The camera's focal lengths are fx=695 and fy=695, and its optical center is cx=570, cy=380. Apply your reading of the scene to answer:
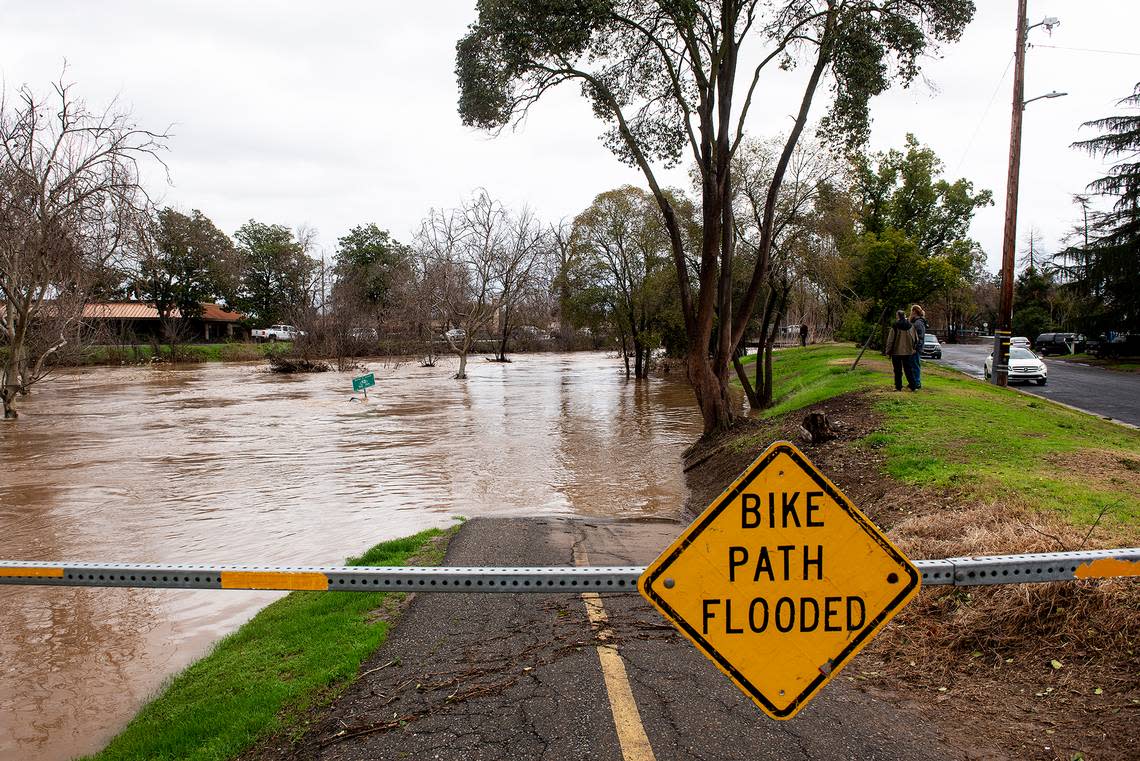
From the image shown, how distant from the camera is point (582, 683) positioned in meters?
3.99

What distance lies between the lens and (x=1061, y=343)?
45406 mm

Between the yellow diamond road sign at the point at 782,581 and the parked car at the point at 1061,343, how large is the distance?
52.2 metres

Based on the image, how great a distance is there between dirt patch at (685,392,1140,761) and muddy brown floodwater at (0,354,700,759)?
510 cm

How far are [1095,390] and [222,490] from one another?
2451 cm

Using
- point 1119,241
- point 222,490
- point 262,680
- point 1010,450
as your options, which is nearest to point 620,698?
point 262,680

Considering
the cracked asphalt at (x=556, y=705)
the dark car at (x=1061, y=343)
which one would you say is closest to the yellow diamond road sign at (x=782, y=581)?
the cracked asphalt at (x=556, y=705)

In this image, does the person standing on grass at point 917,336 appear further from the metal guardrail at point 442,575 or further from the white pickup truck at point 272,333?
the white pickup truck at point 272,333

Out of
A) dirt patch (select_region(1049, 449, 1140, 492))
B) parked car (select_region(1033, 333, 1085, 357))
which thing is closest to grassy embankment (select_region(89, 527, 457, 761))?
dirt patch (select_region(1049, 449, 1140, 492))

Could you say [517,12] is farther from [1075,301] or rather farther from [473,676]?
[1075,301]

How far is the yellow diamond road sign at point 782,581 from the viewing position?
8.80 feet

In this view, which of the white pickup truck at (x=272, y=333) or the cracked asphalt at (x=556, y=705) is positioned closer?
the cracked asphalt at (x=556, y=705)

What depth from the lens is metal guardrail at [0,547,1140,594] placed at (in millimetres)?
2576

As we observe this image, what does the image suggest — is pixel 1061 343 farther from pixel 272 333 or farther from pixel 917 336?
pixel 272 333

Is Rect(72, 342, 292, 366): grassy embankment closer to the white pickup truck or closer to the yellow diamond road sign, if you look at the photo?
the white pickup truck
